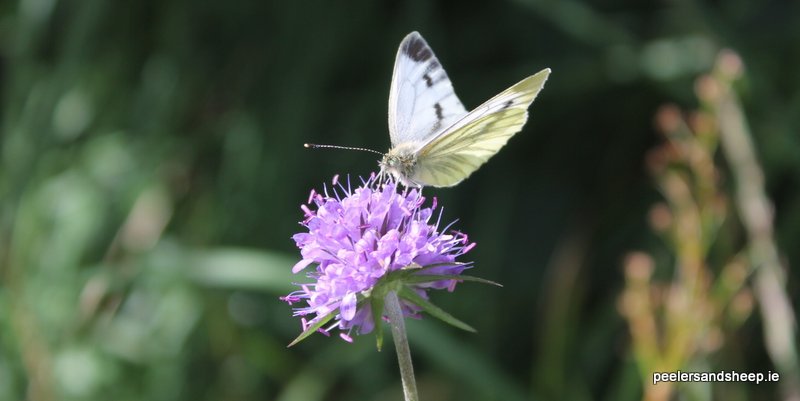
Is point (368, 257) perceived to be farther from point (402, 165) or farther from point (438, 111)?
point (438, 111)

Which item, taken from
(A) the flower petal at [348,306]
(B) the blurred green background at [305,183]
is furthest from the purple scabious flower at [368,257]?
(B) the blurred green background at [305,183]

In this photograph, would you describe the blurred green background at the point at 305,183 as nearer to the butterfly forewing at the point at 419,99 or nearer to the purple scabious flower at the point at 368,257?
the butterfly forewing at the point at 419,99

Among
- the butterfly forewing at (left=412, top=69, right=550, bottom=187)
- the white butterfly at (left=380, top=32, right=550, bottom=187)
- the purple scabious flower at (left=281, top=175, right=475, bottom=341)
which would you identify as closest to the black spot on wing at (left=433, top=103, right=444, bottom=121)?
the white butterfly at (left=380, top=32, right=550, bottom=187)

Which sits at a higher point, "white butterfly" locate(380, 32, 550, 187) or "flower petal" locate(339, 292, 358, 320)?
"white butterfly" locate(380, 32, 550, 187)

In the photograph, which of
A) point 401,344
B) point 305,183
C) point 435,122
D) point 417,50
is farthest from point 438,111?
point 305,183

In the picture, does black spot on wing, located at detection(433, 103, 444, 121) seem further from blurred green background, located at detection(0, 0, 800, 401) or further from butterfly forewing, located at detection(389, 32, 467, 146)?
blurred green background, located at detection(0, 0, 800, 401)

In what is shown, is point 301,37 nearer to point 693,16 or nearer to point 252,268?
point 252,268

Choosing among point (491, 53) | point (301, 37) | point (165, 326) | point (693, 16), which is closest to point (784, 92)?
point (693, 16)
